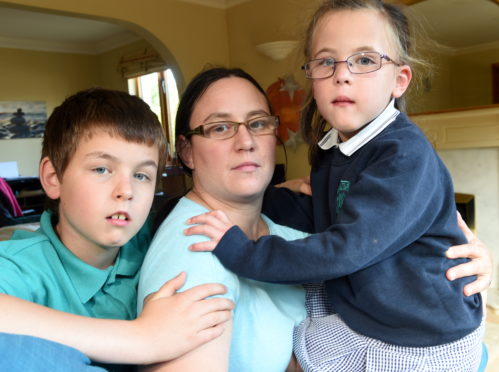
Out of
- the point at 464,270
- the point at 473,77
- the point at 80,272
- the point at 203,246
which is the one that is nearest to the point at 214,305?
the point at 203,246

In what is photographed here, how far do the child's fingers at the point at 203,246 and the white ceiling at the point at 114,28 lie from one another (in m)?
2.08

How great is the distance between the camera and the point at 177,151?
52.0 inches

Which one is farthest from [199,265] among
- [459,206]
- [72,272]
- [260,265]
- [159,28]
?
[159,28]

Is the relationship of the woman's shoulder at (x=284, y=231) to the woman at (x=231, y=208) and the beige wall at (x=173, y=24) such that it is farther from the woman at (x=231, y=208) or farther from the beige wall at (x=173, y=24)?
the beige wall at (x=173, y=24)

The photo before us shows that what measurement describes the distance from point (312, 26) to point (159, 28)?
4149mm

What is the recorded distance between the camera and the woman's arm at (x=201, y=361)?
86 cm

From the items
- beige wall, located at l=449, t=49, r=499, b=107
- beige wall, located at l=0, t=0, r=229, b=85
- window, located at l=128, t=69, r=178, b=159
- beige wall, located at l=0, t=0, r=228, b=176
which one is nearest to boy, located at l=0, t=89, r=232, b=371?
beige wall, located at l=449, t=49, r=499, b=107

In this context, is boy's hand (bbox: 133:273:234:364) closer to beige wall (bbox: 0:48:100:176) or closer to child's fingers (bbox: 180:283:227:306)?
child's fingers (bbox: 180:283:227:306)

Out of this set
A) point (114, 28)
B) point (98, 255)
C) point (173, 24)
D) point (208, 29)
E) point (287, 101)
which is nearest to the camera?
point (98, 255)

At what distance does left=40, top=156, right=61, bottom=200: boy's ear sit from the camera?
40.6 inches

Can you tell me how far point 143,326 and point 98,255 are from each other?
0.30 m

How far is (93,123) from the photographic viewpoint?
99 centimetres

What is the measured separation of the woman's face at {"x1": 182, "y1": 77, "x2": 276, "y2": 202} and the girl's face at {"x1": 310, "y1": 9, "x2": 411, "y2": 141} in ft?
0.65

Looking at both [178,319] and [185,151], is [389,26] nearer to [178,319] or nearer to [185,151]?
[185,151]
